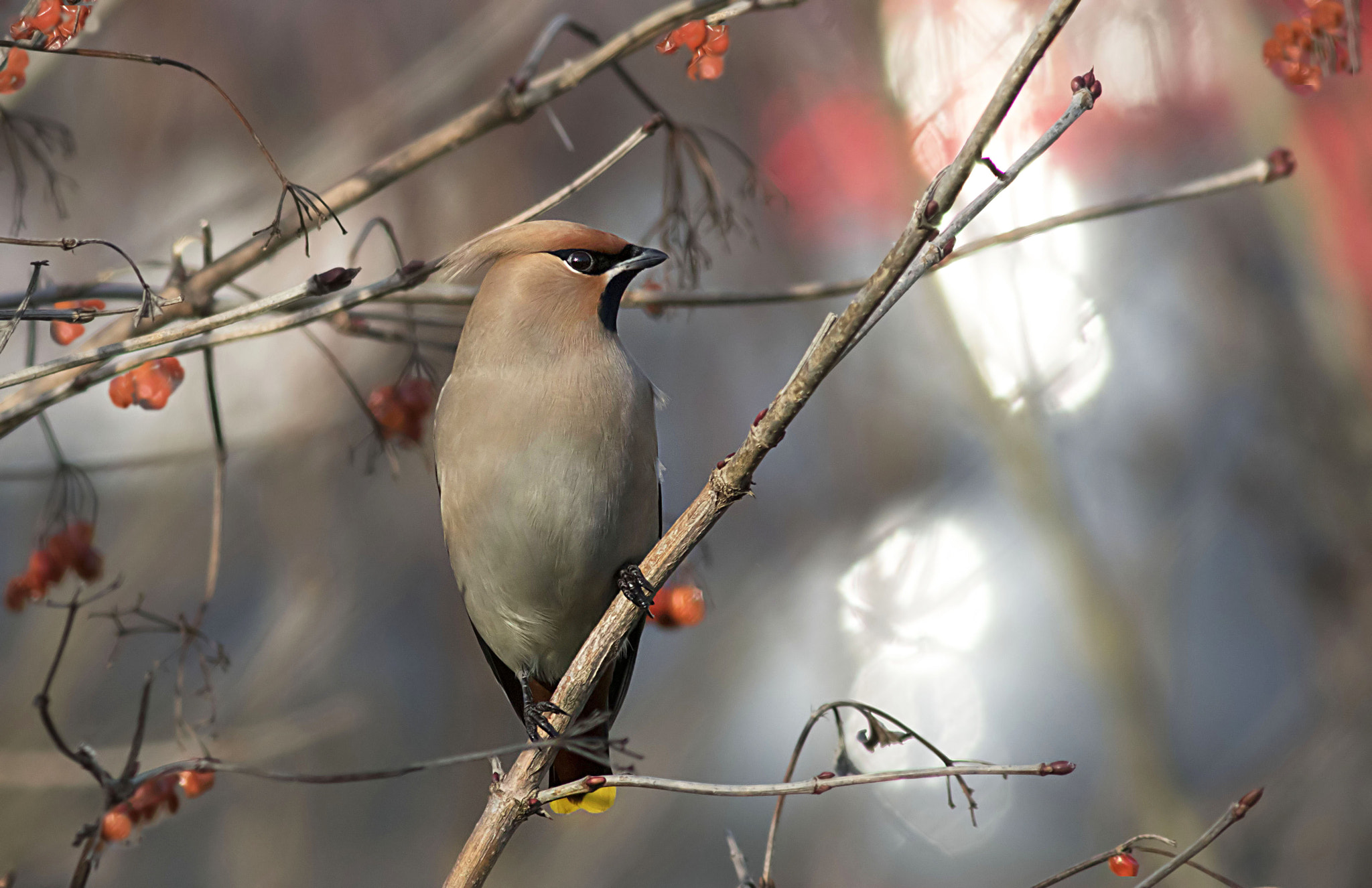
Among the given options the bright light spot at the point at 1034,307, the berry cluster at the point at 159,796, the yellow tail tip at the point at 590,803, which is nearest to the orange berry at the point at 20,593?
the berry cluster at the point at 159,796

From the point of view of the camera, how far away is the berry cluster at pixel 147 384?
1.73 metres

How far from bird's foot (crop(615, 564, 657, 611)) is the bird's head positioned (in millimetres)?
426

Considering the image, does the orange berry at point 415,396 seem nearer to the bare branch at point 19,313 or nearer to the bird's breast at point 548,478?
the bird's breast at point 548,478

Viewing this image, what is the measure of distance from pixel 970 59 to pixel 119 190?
3.11 m

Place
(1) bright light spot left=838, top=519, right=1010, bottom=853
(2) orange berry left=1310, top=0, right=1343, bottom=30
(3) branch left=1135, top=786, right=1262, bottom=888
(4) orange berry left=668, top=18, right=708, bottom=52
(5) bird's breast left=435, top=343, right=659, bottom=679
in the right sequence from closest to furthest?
(3) branch left=1135, top=786, right=1262, bottom=888
(4) orange berry left=668, top=18, right=708, bottom=52
(2) orange berry left=1310, top=0, right=1343, bottom=30
(5) bird's breast left=435, top=343, right=659, bottom=679
(1) bright light spot left=838, top=519, right=1010, bottom=853

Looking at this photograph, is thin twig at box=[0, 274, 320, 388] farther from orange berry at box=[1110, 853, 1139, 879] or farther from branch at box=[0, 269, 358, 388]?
orange berry at box=[1110, 853, 1139, 879]

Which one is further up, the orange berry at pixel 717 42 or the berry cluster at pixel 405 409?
the orange berry at pixel 717 42

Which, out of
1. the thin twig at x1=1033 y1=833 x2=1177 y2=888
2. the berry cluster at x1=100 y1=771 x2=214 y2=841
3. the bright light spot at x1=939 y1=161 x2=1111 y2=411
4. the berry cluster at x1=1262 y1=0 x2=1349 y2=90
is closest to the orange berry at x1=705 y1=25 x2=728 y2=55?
the berry cluster at x1=1262 y1=0 x2=1349 y2=90

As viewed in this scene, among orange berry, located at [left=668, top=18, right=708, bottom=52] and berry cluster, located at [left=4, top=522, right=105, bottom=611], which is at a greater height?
orange berry, located at [left=668, top=18, right=708, bottom=52]

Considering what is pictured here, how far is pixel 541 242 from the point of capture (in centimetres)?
201

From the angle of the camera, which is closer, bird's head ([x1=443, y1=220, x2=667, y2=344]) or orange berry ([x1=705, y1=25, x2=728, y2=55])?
orange berry ([x1=705, y1=25, x2=728, y2=55])

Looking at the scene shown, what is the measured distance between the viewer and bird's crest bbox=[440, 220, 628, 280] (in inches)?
78.2

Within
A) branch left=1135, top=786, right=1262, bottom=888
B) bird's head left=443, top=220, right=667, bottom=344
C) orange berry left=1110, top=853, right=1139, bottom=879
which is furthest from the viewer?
bird's head left=443, top=220, right=667, bottom=344

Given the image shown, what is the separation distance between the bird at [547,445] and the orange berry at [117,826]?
606 mm
